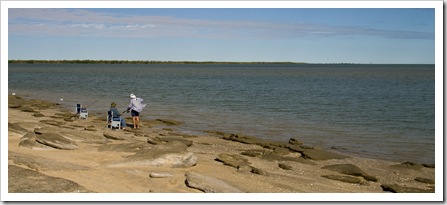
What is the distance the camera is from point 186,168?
12258 mm

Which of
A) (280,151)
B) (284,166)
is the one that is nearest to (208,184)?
Answer: (284,166)

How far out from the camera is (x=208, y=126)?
22.6 m

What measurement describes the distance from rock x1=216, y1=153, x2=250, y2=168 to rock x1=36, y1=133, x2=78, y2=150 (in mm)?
3777

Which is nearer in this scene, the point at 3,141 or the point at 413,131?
the point at 3,141

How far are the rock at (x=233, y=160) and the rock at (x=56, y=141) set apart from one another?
378cm

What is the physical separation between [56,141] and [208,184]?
16.2 feet

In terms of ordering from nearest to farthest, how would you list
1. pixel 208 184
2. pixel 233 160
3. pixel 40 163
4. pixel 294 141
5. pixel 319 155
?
1. pixel 208 184
2. pixel 40 163
3. pixel 233 160
4. pixel 319 155
5. pixel 294 141

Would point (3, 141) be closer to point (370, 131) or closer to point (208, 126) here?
point (208, 126)

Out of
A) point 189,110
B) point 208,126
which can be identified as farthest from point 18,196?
point 189,110

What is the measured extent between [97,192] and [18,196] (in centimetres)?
136

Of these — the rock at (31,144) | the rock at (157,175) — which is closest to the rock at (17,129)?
the rock at (31,144)

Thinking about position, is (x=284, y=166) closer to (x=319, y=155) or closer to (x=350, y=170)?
(x=350, y=170)

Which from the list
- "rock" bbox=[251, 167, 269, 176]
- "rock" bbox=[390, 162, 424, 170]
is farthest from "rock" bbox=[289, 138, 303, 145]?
"rock" bbox=[251, 167, 269, 176]

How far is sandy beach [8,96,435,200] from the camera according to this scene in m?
10.3
